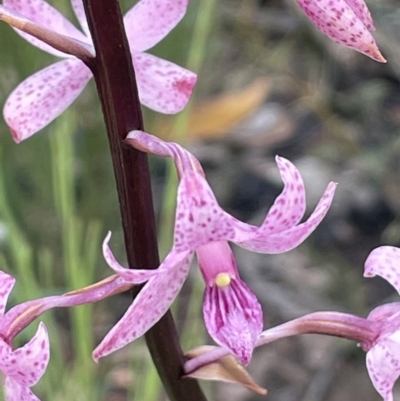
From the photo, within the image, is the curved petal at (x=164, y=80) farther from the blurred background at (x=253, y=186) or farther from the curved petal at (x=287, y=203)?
the blurred background at (x=253, y=186)

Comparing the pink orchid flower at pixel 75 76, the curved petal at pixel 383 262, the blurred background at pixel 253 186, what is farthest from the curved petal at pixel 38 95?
the blurred background at pixel 253 186

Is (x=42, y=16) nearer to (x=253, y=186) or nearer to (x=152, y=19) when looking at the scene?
(x=152, y=19)

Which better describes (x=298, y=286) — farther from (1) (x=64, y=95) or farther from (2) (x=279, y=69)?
(1) (x=64, y=95)

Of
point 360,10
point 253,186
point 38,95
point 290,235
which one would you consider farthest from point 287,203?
point 253,186

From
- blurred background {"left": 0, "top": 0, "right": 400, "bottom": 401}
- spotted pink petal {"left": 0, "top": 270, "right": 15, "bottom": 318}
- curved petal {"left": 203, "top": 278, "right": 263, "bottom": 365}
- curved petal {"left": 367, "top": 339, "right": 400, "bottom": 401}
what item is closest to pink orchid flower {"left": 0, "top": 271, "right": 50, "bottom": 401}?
spotted pink petal {"left": 0, "top": 270, "right": 15, "bottom": 318}

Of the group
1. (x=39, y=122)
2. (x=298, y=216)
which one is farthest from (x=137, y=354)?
(x=298, y=216)

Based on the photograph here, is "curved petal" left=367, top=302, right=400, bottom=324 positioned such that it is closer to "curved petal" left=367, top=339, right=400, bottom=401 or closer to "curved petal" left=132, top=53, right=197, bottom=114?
"curved petal" left=367, top=339, right=400, bottom=401
